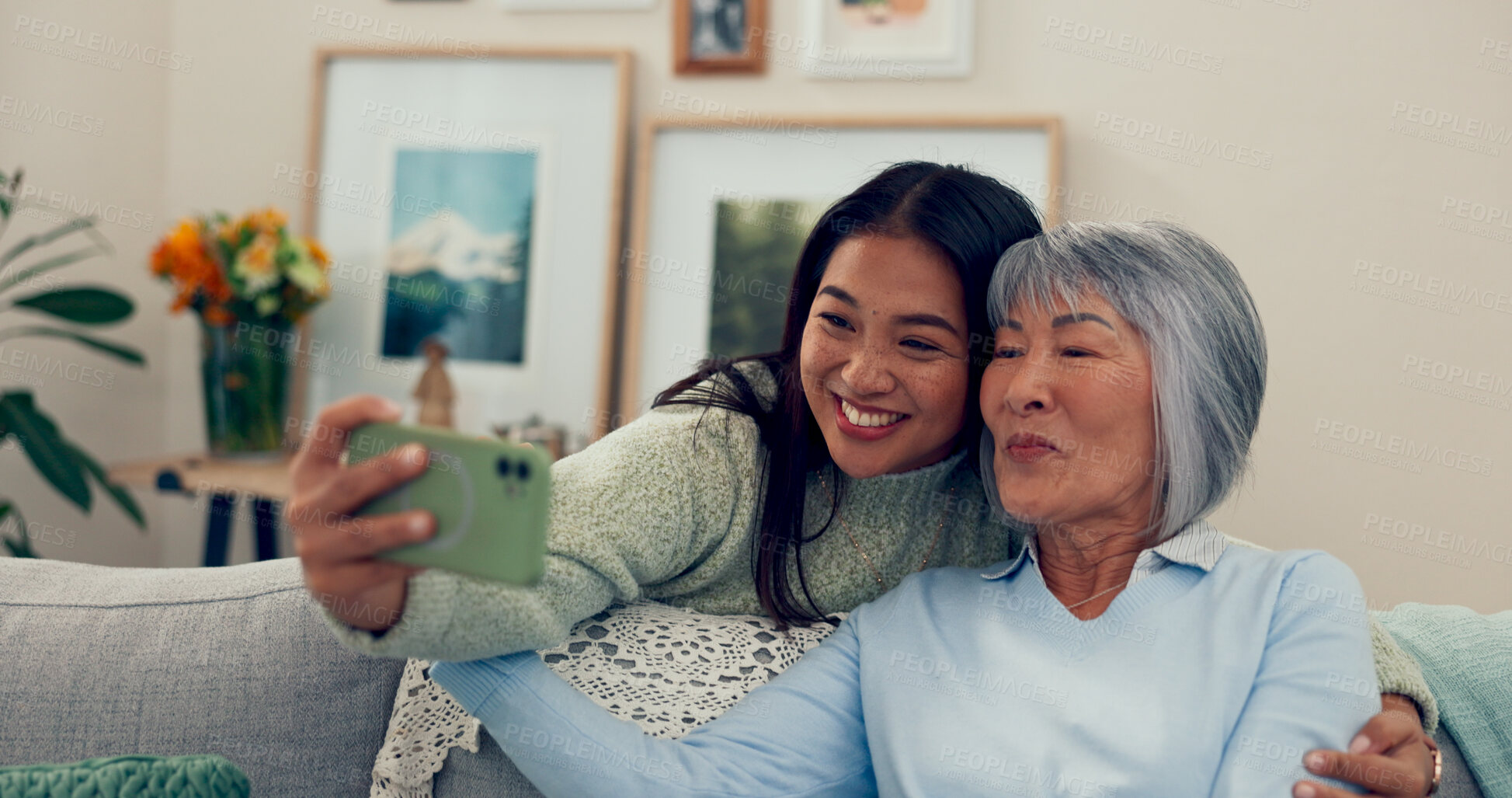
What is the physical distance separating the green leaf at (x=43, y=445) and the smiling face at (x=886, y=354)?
74.6 inches

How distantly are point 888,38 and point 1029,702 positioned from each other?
6.19 feet

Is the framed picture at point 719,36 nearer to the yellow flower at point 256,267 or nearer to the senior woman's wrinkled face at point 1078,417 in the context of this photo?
the yellow flower at point 256,267

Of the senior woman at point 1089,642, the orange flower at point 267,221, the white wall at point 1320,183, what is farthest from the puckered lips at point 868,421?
the orange flower at point 267,221

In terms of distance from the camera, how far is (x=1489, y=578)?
232cm

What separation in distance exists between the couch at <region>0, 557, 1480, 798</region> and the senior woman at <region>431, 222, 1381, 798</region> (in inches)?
9.2

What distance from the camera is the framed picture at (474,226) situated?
2.72 meters

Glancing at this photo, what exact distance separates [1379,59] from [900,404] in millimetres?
1781

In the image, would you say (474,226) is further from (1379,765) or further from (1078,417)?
(1379,765)

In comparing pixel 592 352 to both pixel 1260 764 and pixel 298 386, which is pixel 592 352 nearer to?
pixel 298 386

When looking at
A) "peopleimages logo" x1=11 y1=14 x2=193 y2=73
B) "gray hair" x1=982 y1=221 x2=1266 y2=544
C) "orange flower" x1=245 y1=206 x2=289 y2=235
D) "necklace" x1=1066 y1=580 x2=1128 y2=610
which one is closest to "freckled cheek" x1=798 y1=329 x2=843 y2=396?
"gray hair" x1=982 y1=221 x2=1266 y2=544

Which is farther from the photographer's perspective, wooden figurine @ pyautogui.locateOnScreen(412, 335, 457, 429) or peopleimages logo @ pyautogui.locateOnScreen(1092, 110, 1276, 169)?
wooden figurine @ pyautogui.locateOnScreen(412, 335, 457, 429)

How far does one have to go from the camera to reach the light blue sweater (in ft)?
3.33

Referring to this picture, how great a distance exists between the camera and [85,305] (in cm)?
241

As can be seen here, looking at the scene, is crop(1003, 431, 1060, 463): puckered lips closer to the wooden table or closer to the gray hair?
the gray hair
